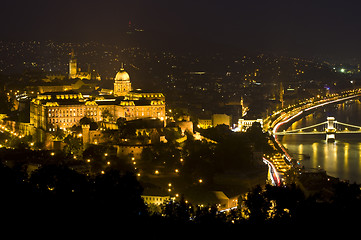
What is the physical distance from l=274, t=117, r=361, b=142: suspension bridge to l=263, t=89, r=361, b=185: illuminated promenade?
60cm

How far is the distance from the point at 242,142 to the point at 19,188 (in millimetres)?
7504

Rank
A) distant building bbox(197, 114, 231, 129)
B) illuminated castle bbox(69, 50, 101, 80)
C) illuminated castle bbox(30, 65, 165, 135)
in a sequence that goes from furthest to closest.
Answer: illuminated castle bbox(69, 50, 101, 80)
distant building bbox(197, 114, 231, 129)
illuminated castle bbox(30, 65, 165, 135)

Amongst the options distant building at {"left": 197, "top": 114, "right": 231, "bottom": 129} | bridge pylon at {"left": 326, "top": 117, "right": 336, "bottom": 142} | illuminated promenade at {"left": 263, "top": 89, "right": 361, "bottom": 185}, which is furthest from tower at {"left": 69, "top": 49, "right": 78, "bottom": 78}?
bridge pylon at {"left": 326, "top": 117, "right": 336, "bottom": 142}

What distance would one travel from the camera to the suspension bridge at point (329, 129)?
20.0 metres

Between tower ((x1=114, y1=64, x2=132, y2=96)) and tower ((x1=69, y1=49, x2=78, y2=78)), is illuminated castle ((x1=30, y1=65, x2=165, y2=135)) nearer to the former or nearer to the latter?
tower ((x1=114, y1=64, x2=132, y2=96))

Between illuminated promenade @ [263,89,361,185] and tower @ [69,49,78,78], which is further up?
tower @ [69,49,78,78]

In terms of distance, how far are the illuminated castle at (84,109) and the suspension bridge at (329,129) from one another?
6.28 metres

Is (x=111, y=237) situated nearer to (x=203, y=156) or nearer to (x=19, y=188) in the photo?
(x=19, y=188)

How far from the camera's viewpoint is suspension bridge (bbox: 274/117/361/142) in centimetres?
1997

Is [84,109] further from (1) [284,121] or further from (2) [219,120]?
(1) [284,121]

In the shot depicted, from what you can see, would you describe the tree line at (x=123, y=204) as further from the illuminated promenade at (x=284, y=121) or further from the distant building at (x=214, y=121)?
the distant building at (x=214, y=121)

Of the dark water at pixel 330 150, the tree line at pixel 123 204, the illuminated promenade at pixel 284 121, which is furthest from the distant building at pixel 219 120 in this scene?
the tree line at pixel 123 204

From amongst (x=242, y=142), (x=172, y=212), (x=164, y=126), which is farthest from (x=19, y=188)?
(x=242, y=142)

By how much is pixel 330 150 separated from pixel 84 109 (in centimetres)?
629
